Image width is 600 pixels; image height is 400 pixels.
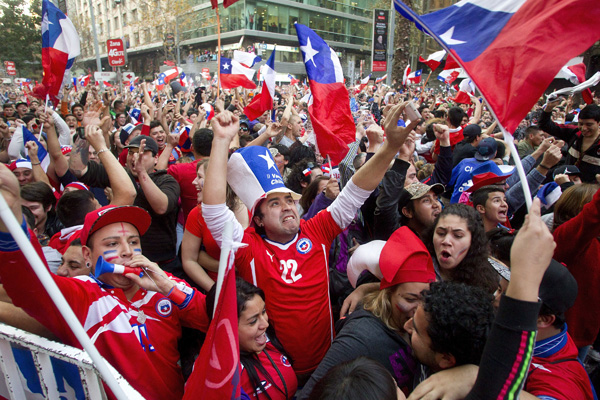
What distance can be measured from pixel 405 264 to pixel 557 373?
2.64 feet

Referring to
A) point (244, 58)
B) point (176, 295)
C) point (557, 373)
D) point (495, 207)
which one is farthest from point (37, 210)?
point (244, 58)

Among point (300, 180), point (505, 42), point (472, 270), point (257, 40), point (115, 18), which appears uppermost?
point (115, 18)

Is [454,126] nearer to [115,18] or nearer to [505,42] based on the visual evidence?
[505,42]

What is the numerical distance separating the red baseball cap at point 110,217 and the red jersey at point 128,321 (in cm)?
29

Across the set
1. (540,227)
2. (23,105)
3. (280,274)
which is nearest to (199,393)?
(280,274)

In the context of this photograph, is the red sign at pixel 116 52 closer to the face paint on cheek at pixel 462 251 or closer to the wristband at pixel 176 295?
the wristband at pixel 176 295

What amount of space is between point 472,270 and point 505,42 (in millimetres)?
1395

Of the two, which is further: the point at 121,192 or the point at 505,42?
the point at 121,192

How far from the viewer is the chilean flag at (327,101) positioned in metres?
3.65

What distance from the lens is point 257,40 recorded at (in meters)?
47.0

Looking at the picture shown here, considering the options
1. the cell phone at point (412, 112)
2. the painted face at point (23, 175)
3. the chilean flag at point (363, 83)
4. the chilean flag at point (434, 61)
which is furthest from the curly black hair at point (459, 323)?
the chilean flag at point (363, 83)

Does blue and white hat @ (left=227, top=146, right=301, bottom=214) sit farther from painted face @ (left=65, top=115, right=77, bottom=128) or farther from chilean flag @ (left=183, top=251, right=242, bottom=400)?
painted face @ (left=65, top=115, right=77, bottom=128)

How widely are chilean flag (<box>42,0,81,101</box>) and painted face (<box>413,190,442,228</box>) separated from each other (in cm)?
443

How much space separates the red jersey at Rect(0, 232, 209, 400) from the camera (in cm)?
143
